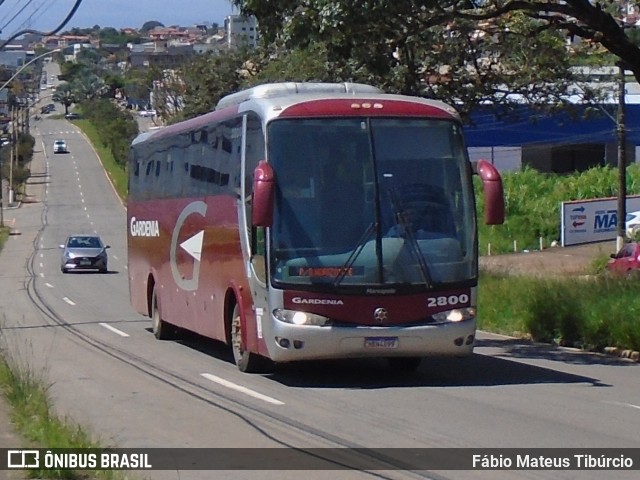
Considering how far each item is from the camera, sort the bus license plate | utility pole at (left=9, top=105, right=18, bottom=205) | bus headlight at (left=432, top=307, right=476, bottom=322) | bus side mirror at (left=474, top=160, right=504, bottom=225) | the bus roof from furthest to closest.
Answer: utility pole at (left=9, top=105, right=18, bottom=205), the bus roof, bus headlight at (left=432, top=307, right=476, bottom=322), the bus license plate, bus side mirror at (left=474, top=160, right=504, bottom=225)

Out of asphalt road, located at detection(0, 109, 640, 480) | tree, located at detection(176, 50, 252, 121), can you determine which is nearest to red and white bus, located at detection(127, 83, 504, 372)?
asphalt road, located at detection(0, 109, 640, 480)

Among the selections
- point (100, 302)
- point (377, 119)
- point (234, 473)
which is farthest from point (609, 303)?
point (100, 302)

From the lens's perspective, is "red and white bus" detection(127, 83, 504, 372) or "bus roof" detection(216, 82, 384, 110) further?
"bus roof" detection(216, 82, 384, 110)

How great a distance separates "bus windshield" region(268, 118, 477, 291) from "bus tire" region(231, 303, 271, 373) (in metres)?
1.83

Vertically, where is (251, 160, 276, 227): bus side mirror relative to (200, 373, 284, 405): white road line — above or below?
above

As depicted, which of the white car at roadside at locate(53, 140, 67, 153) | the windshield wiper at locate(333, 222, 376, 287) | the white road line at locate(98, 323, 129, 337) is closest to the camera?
the windshield wiper at locate(333, 222, 376, 287)

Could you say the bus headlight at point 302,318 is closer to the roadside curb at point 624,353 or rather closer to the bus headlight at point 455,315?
the bus headlight at point 455,315

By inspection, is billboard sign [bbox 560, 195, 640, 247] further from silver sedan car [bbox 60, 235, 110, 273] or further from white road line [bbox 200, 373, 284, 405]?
white road line [bbox 200, 373, 284, 405]

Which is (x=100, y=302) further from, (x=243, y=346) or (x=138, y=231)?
(x=243, y=346)

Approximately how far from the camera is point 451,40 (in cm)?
2412

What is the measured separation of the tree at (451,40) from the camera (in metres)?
16.7

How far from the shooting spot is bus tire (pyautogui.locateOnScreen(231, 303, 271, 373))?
15.1m

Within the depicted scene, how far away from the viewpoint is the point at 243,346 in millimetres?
15008

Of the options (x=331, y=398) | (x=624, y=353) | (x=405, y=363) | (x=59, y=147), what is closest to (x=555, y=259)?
(x=624, y=353)
